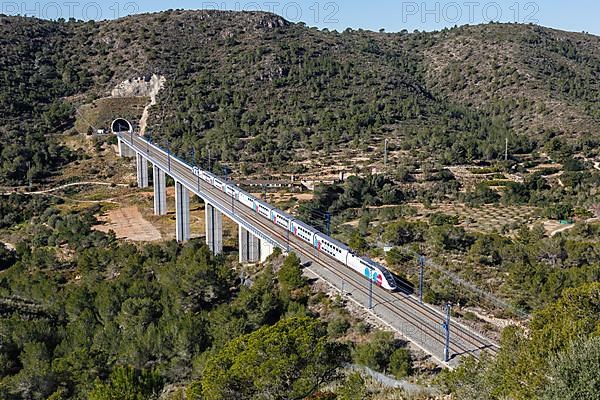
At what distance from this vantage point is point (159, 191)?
7019cm

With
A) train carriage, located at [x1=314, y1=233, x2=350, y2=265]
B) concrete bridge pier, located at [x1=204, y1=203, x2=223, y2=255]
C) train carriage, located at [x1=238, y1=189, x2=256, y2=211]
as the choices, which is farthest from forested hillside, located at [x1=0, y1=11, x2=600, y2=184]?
train carriage, located at [x1=314, y1=233, x2=350, y2=265]

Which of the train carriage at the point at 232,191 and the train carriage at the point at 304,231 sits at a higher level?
the train carriage at the point at 232,191

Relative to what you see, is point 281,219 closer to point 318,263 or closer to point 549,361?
point 318,263

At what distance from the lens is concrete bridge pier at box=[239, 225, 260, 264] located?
157 feet

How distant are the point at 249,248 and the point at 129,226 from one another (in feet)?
76.8

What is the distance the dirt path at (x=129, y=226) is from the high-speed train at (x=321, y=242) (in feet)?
31.5

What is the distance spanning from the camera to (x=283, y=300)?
1346 inches

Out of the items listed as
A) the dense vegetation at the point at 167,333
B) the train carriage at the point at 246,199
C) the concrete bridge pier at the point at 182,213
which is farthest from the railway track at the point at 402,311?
the concrete bridge pier at the point at 182,213

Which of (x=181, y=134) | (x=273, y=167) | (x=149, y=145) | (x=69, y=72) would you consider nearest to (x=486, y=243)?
(x=273, y=167)

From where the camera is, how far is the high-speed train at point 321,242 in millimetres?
34844

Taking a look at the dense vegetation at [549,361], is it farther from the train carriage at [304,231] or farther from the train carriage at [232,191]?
the train carriage at [232,191]

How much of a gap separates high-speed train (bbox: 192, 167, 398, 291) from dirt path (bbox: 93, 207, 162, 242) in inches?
378

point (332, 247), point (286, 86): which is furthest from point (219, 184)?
point (286, 86)

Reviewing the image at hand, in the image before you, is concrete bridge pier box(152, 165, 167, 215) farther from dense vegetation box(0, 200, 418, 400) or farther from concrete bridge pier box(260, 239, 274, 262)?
concrete bridge pier box(260, 239, 274, 262)
